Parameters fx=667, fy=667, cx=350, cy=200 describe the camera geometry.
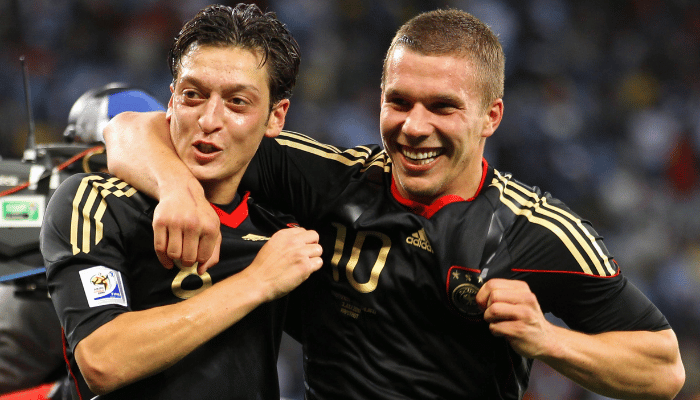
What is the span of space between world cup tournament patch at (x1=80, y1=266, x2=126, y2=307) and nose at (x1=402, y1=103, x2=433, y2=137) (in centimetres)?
103

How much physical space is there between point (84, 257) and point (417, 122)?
1.11 metres

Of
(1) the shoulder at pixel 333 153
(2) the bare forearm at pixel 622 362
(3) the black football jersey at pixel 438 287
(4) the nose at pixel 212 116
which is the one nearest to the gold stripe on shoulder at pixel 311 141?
(1) the shoulder at pixel 333 153

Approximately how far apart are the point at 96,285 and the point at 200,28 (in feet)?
2.93

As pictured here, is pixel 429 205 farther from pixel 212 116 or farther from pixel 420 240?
pixel 212 116

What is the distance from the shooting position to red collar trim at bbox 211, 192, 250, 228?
7.47 ft

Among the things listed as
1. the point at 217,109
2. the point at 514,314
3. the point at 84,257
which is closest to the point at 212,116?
the point at 217,109

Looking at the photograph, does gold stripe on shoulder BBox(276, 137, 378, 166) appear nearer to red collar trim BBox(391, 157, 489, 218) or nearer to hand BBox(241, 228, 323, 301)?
red collar trim BBox(391, 157, 489, 218)

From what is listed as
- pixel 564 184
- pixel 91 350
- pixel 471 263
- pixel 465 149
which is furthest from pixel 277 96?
pixel 564 184

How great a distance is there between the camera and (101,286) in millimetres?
1905

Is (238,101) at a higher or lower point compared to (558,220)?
higher

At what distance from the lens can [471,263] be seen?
2.21m

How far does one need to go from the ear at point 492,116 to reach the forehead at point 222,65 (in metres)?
0.81

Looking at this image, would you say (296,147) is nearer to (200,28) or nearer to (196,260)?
(200,28)

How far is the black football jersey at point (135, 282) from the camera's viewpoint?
75.0 inches
